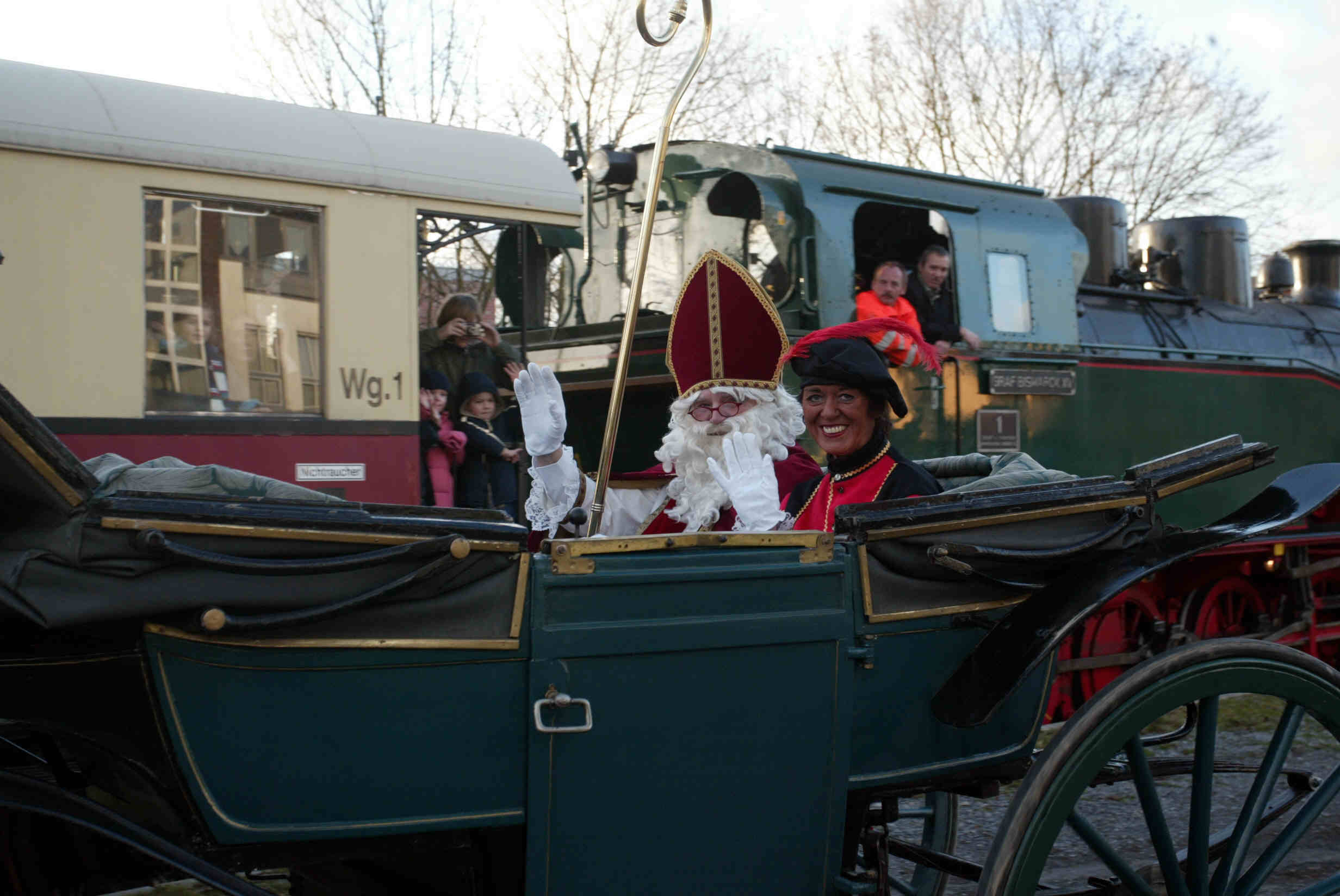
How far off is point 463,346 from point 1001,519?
3.32 meters

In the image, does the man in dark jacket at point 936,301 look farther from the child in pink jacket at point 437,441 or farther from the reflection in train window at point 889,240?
the child in pink jacket at point 437,441

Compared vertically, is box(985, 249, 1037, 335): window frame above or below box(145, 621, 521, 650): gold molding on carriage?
above

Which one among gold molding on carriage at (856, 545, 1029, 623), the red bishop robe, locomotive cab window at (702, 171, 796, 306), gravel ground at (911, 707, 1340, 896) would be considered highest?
locomotive cab window at (702, 171, 796, 306)

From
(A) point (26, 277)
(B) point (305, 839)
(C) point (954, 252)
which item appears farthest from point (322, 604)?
(C) point (954, 252)

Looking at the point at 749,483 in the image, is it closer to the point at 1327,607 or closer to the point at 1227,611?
the point at 1227,611

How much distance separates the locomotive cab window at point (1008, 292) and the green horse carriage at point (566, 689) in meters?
3.96

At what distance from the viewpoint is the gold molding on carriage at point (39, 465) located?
150cm

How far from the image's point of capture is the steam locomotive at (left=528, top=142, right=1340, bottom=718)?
19.6ft

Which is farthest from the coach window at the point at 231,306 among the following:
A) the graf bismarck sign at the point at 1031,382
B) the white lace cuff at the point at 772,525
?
the graf bismarck sign at the point at 1031,382

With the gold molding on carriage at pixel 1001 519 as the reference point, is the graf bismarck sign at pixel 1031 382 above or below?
above

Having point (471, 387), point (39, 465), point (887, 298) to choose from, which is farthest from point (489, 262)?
point (39, 465)

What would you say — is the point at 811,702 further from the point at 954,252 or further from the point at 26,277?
the point at 954,252

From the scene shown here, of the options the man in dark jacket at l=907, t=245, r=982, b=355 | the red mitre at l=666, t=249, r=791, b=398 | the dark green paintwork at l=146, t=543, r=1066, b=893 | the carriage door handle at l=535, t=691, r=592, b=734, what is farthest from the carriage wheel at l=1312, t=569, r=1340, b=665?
the carriage door handle at l=535, t=691, r=592, b=734

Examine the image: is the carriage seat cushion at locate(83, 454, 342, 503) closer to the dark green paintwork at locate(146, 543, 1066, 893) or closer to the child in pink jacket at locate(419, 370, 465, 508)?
the dark green paintwork at locate(146, 543, 1066, 893)
